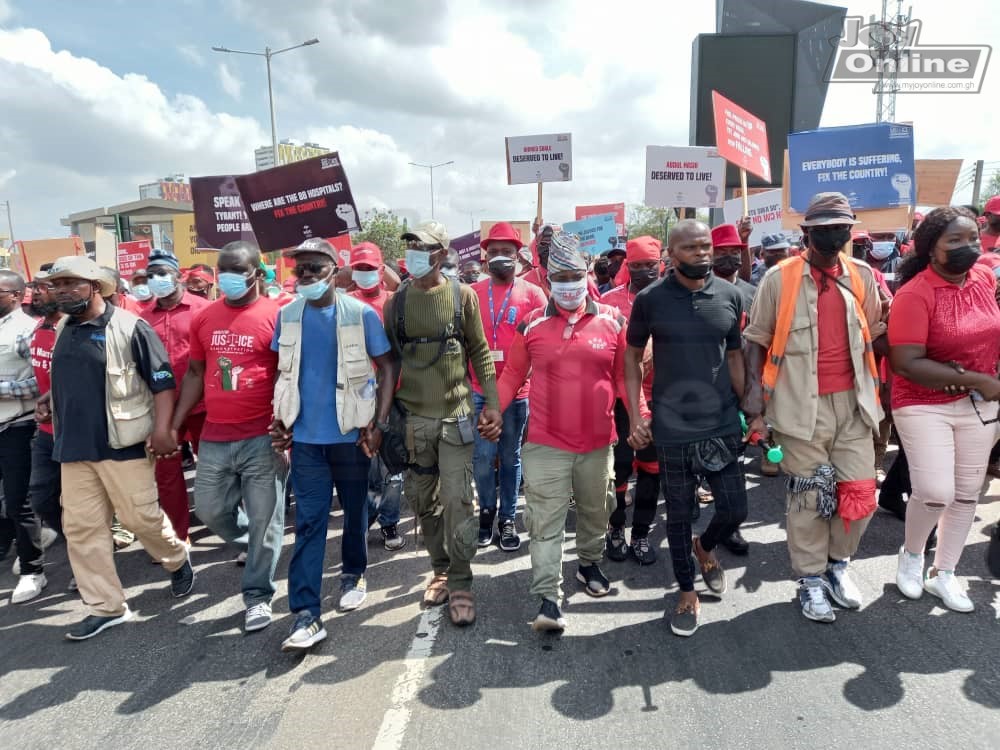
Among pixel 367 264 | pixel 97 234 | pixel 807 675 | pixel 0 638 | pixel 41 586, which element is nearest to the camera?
pixel 807 675

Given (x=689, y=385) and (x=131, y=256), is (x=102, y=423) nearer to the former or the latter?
(x=689, y=385)

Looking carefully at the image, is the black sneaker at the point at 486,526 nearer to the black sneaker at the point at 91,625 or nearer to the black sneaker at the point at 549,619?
the black sneaker at the point at 549,619

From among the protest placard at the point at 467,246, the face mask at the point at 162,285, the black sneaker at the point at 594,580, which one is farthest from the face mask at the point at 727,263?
the protest placard at the point at 467,246

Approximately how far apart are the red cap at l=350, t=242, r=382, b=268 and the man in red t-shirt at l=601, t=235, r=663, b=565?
1.97 m

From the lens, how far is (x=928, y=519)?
A: 3641 mm

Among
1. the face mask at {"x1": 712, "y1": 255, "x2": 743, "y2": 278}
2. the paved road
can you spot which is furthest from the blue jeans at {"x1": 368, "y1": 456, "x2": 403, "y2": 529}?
the face mask at {"x1": 712, "y1": 255, "x2": 743, "y2": 278}

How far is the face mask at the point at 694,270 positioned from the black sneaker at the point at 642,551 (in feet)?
6.19

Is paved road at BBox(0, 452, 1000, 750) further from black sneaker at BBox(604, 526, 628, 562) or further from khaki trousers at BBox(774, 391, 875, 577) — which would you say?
khaki trousers at BBox(774, 391, 875, 577)

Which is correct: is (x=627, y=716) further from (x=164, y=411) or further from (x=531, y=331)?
(x=164, y=411)

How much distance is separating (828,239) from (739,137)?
12.6ft

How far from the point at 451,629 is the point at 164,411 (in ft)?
6.85

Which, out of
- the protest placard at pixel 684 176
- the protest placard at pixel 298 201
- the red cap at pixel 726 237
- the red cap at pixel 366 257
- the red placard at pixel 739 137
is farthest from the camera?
the protest placard at pixel 684 176

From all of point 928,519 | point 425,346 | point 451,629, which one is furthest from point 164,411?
point 928,519

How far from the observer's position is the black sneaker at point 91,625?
3639 millimetres
